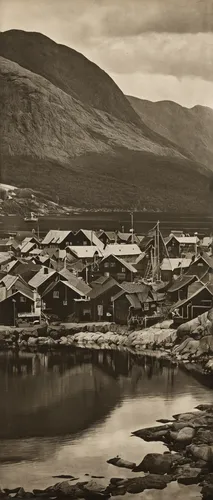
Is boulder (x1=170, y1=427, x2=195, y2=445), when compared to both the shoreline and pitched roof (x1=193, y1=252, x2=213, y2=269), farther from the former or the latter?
pitched roof (x1=193, y1=252, x2=213, y2=269)

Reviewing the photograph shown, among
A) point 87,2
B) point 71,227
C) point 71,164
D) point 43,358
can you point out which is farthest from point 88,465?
point 87,2

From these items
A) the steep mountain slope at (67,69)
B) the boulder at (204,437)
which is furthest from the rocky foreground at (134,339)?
the steep mountain slope at (67,69)

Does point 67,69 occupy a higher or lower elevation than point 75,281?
higher

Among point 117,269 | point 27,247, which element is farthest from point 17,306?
point 117,269

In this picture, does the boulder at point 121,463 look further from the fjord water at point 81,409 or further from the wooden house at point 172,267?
the wooden house at point 172,267

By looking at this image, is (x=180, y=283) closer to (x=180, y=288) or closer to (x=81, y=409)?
(x=180, y=288)

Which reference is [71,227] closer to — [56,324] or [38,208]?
[38,208]

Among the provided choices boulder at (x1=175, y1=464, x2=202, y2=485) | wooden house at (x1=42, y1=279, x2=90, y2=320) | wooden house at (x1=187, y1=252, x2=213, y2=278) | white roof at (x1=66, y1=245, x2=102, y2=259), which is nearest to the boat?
white roof at (x1=66, y1=245, x2=102, y2=259)
